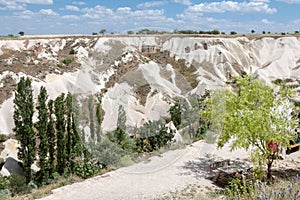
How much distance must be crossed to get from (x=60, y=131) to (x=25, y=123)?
4.08 ft

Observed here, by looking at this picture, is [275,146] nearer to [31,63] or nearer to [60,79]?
[60,79]

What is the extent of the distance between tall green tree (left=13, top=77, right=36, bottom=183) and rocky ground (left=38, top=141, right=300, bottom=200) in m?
4.47

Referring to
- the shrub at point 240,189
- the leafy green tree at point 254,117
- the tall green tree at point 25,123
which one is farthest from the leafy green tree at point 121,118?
the tall green tree at point 25,123

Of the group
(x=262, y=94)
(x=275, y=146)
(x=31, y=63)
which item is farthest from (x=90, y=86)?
(x=31, y=63)

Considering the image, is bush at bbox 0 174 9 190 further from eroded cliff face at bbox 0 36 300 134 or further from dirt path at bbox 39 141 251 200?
eroded cliff face at bbox 0 36 300 134

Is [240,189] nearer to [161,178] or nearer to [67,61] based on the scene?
[161,178]

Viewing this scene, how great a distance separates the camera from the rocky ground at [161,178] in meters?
6.38

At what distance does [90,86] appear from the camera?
22.0 ft

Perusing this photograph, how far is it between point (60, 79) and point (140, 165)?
14149mm

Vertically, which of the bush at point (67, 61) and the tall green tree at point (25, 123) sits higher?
the bush at point (67, 61)

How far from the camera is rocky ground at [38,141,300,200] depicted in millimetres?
6383

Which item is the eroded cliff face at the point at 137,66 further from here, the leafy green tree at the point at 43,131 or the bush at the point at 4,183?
the bush at the point at 4,183

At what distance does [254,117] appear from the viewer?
6043 millimetres

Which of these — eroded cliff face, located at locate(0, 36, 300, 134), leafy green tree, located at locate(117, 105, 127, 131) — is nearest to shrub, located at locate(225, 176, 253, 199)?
eroded cliff face, located at locate(0, 36, 300, 134)
